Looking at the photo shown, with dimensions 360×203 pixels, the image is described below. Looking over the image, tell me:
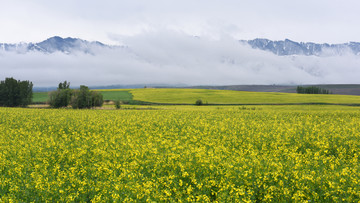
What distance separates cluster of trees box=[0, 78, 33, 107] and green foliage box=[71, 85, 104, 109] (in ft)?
64.8

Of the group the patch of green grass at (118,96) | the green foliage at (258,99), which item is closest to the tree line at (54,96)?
the green foliage at (258,99)

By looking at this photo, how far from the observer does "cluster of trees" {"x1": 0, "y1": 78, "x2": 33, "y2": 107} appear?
259ft

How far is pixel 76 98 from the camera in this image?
6925cm

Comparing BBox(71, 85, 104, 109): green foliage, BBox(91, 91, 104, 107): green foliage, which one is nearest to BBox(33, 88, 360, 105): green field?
BBox(91, 91, 104, 107): green foliage

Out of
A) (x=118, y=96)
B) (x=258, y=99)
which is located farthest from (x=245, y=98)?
Result: (x=118, y=96)

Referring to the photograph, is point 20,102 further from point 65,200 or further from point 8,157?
point 65,200

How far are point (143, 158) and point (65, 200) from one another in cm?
540

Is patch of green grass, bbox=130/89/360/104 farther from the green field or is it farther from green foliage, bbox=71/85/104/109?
green foliage, bbox=71/85/104/109

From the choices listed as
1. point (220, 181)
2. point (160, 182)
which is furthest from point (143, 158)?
point (220, 181)

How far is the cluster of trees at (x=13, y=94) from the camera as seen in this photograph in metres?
78.9

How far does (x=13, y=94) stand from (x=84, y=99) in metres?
25.5

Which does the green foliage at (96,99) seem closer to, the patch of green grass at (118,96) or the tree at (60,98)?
the tree at (60,98)

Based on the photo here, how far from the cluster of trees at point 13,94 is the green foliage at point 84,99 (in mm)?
19758

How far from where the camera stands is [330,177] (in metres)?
11.4
